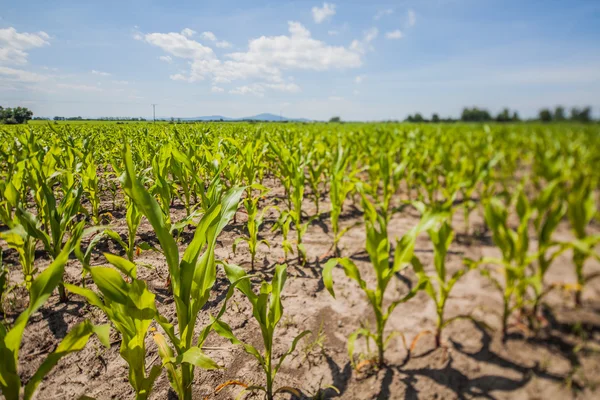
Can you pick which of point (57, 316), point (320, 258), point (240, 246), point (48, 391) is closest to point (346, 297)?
point (320, 258)

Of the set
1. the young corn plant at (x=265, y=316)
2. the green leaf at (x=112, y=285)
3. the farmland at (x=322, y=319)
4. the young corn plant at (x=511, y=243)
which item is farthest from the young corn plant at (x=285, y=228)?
the green leaf at (x=112, y=285)

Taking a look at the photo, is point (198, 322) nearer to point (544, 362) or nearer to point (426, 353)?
point (426, 353)

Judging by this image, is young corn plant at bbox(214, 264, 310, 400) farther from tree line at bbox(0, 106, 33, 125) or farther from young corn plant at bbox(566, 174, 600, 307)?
tree line at bbox(0, 106, 33, 125)

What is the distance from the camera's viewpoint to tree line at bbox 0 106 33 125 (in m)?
35.9

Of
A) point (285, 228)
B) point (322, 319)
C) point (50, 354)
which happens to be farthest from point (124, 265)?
point (285, 228)

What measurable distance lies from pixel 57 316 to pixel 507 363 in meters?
2.56

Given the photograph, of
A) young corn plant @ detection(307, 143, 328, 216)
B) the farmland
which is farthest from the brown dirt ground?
young corn plant @ detection(307, 143, 328, 216)

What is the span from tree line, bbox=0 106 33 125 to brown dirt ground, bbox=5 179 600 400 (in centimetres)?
4837

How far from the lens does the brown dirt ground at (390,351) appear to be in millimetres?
A: 1264

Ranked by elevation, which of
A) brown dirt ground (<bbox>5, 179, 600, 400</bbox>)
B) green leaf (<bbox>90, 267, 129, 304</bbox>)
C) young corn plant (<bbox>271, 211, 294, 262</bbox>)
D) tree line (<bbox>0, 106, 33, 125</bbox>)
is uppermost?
tree line (<bbox>0, 106, 33, 125</bbox>)

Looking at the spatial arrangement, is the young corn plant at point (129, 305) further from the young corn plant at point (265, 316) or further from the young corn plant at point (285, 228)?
the young corn plant at point (285, 228)

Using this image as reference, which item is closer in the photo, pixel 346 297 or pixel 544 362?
pixel 544 362

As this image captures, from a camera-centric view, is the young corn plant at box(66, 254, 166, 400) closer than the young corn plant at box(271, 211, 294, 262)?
Yes

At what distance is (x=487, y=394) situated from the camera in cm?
123
